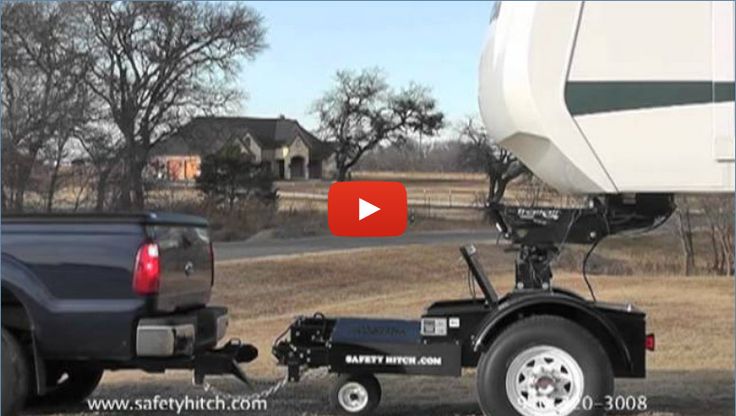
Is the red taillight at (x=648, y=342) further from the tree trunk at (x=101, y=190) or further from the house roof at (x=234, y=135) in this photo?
the tree trunk at (x=101, y=190)

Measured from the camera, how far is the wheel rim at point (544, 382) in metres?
5.84

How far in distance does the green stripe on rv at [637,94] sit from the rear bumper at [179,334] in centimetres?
265

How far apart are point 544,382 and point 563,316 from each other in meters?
0.41

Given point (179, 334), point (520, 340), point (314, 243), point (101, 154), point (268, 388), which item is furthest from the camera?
point (314, 243)

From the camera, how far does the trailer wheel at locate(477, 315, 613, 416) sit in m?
5.82

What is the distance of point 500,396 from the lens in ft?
19.3

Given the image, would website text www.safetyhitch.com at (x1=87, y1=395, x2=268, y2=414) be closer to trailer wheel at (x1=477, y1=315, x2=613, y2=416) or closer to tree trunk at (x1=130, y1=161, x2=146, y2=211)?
tree trunk at (x1=130, y1=161, x2=146, y2=211)

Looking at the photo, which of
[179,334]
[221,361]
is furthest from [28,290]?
[221,361]

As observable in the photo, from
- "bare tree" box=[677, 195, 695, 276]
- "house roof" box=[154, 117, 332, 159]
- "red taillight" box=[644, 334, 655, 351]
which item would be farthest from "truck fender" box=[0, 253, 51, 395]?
"bare tree" box=[677, 195, 695, 276]

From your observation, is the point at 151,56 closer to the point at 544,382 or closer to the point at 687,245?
the point at 544,382

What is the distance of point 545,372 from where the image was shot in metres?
5.89

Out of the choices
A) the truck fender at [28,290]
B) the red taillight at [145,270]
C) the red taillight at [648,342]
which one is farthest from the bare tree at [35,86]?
the red taillight at [648,342]

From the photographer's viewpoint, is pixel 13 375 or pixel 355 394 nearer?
pixel 13 375

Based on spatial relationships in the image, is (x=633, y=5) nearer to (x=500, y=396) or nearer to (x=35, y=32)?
(x=500, y=396)
